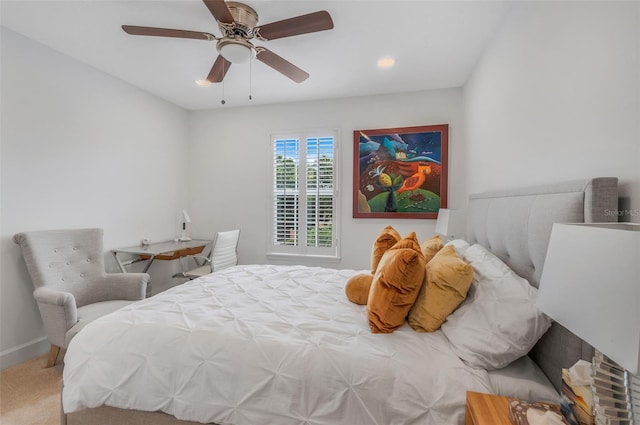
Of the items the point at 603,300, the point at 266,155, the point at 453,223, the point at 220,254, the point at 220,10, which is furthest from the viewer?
the point at 266,155

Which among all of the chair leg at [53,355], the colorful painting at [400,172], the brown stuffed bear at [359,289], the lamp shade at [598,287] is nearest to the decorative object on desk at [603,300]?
the lamp shade at [598,287]

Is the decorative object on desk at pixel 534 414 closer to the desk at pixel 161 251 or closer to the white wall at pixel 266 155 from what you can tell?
the white wall at pixel 266 155

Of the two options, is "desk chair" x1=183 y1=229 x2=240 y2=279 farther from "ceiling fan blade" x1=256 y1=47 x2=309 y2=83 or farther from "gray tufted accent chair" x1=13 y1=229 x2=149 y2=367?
"ceiling fan blade" x1=256 y1=47 x2=309 y2=83

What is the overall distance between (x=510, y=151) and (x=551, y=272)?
4.86ft

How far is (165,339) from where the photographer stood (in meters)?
1.36

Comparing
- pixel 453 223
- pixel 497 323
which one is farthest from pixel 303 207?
pixel 497 323

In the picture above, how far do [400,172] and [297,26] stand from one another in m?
2.07

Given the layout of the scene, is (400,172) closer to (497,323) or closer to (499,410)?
(497,323)

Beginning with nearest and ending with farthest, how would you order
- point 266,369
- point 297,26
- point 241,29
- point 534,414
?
point 534,414, point 266,369, point 297,26, point 241,29

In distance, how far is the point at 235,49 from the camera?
195 centimetres

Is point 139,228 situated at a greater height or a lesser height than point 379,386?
greater

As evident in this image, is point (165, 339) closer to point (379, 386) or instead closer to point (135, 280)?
point (379, 386)

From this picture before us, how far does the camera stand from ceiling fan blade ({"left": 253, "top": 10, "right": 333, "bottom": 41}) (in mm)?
1696

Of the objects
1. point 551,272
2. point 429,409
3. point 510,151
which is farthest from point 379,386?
point 510,151
